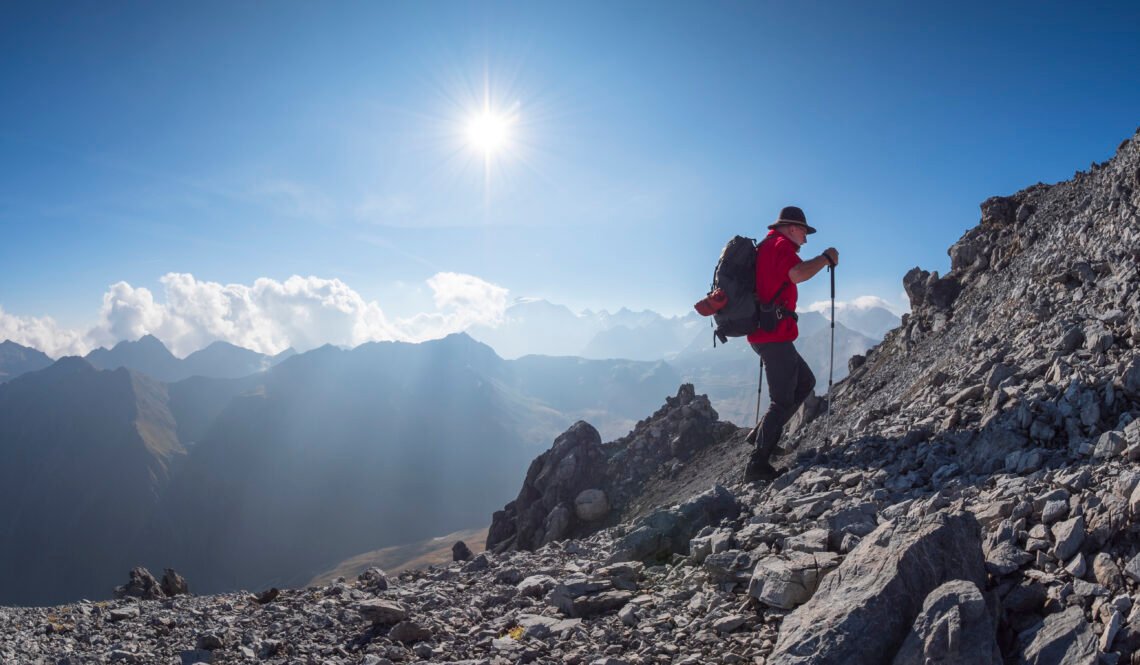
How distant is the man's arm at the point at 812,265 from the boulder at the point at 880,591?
19.8 ft

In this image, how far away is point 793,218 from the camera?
38.0 ft

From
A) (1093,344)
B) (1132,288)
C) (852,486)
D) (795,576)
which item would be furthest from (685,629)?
(1132,288)

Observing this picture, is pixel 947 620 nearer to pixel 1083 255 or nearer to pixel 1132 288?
pixel 1132 288

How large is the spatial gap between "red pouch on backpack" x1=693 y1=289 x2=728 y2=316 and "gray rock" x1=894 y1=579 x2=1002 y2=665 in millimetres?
7058

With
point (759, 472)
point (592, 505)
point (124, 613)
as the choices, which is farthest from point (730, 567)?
point (592, 505)

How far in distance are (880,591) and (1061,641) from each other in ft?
4.39

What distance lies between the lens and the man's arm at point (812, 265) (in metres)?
11.1

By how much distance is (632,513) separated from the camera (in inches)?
910

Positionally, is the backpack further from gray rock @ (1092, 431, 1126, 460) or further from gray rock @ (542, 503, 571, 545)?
gray rock @ (542, 503, 571, 545)

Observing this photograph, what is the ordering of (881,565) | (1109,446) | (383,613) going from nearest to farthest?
(881,565) < (1109,446) < (383,613)

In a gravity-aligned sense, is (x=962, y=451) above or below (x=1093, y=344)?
below

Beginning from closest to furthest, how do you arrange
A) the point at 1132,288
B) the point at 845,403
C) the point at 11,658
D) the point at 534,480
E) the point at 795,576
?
the point at 795,576
the point at 11,658
the point at 1132,288
the point at 845,403
the point at 534,480

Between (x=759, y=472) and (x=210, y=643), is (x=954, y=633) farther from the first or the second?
(x=210, y=643)

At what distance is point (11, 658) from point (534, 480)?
71.0ft
